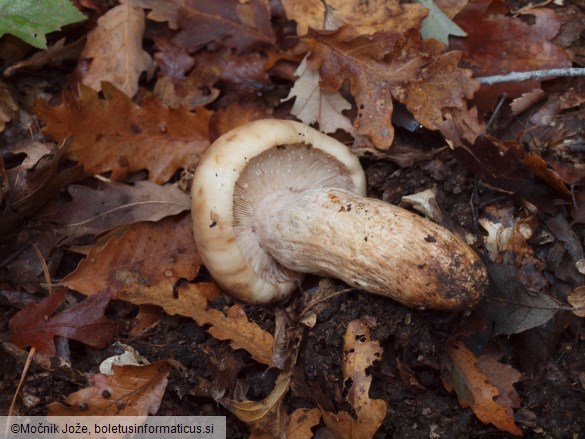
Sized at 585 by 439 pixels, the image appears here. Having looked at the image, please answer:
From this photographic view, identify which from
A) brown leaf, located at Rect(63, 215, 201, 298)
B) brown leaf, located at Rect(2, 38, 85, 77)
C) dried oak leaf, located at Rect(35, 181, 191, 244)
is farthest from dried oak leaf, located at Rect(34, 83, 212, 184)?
brown leaf, located at Rect(2, 38, 85, 77)

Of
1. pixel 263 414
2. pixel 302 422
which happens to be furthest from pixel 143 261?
pixel 302 422

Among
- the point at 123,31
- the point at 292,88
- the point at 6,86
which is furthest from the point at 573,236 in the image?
the point at 6,86

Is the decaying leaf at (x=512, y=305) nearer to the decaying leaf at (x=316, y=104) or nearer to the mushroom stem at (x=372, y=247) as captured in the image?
the mushroom stem at (x=372, y=247)

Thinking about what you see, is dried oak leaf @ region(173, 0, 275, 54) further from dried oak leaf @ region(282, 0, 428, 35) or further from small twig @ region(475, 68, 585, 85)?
small twig @ region(475, 68, 585, 85)

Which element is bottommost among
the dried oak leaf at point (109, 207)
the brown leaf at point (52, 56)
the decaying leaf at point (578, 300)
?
the decaying leaf at point (578, 300)

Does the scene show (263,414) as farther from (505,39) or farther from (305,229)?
(505,39)

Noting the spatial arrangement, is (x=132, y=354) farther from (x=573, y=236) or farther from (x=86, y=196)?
(x=573, y=236)

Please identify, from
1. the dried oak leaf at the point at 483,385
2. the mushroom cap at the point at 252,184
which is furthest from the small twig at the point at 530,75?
the dried oak leaf at the point at 483,385
